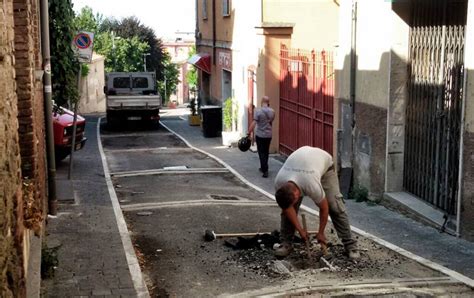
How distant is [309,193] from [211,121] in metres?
15.4

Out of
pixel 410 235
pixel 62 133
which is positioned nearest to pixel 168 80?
pixel 62 133

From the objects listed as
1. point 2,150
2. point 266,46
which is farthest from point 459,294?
point 266,46

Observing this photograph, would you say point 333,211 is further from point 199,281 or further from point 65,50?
point 65,50

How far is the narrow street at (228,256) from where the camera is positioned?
264 inches

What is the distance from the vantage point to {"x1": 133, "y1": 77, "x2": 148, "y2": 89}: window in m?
28.1

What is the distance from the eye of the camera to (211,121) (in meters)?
22.3

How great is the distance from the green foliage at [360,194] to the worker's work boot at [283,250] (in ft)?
12.6

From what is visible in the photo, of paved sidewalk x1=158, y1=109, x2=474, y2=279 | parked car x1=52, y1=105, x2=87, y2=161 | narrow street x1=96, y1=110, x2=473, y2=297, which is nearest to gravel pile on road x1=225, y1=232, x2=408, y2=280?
narrow street x1=96, y1=110, x2=473, y2=297

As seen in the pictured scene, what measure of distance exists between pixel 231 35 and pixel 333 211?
1563cm

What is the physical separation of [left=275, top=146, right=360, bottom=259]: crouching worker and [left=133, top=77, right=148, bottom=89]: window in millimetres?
21170

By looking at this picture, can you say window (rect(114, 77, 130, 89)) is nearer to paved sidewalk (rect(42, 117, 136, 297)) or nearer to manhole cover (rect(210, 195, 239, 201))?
paved sidewalk (rect(42, 117, 136, 297))

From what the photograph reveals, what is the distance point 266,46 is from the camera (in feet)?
56.8

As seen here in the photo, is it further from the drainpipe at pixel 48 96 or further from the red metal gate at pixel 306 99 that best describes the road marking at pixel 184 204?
the red metal gate at pixel 306 99

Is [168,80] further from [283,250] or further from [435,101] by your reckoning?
[283,250]
